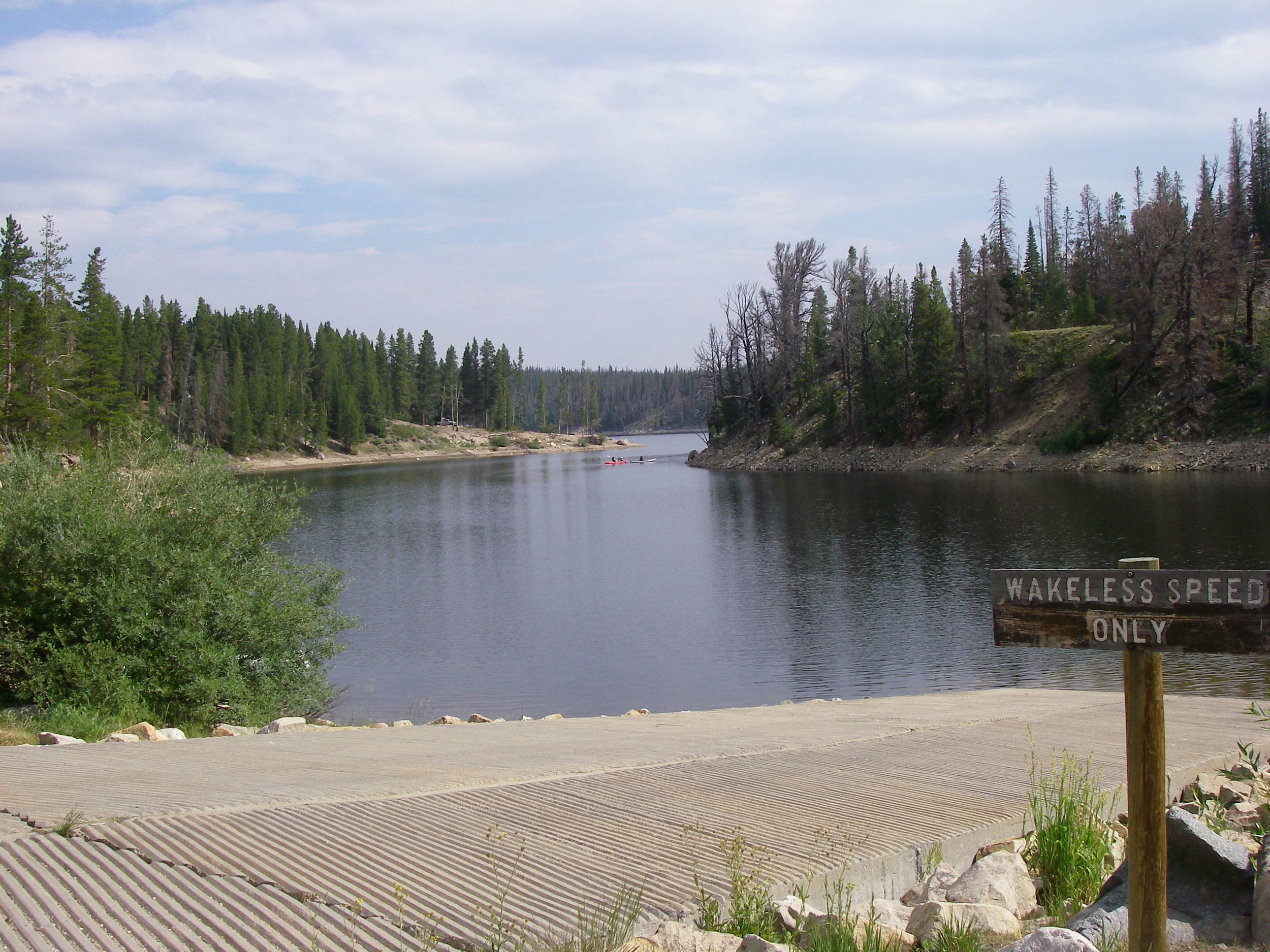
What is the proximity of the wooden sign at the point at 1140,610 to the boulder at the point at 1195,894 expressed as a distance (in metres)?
1.33

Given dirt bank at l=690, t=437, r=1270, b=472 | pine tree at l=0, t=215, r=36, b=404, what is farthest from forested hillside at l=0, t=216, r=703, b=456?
dirt bank at l=690, t=437, r=1270, b=472

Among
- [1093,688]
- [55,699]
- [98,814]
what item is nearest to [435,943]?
[98,814]

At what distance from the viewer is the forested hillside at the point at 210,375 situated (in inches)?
2117

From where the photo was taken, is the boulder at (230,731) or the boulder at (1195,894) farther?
the boulder at (230,731)

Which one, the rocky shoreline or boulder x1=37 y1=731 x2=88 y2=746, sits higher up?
the rocky shoreline

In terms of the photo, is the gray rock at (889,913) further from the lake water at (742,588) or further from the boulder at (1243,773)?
the lake water at (742,588)

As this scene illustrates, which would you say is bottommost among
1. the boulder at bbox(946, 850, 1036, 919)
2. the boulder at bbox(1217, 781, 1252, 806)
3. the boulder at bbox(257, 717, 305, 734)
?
the boulder at bbox(257, 717, 305, 734)

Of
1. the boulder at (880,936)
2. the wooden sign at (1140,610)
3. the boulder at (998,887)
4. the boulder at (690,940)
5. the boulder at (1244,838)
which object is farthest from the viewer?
the boulder at (1244,838)

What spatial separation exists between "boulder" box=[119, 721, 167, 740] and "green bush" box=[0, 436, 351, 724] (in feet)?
6.10

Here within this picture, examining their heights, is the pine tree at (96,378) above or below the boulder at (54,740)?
above

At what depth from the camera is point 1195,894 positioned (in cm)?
503

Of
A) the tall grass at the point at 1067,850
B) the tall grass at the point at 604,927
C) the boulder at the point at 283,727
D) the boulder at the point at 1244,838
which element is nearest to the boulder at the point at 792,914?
the tall grass at the point at 604,927

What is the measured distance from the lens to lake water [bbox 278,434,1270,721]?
65.3ft

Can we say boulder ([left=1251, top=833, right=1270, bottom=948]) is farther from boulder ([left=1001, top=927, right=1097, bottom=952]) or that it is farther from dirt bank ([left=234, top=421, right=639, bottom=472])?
dirt bank ([left=234, top=421, right=639, bottom=472])
